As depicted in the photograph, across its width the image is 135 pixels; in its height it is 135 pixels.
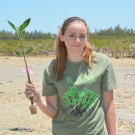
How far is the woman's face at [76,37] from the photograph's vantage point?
2.48 metres

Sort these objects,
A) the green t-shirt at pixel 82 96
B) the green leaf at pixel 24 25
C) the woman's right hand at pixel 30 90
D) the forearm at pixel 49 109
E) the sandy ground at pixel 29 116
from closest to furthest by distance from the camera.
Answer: the green leaf at pixel 24 25 → the woman's right hand at pixel 30 90 → the green t-shirt at pixel 82 96 → the forearm at pixel 49 109 → the sandy ground at pixel 29 116

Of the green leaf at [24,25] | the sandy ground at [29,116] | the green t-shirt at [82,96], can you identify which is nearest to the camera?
the green leaf at [24,25]

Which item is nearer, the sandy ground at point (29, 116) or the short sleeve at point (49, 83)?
the short sleeve at point (49, 83)

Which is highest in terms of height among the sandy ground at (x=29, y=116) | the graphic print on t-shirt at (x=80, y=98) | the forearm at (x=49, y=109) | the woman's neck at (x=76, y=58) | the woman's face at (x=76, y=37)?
the woman's face at (x=76, y=37)

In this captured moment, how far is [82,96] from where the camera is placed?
245 cm

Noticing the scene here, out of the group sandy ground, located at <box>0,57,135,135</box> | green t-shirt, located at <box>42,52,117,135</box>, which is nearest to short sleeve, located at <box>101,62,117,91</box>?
green t-shirt, located at <box>42,52,117,135</box>

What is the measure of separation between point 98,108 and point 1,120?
4558mm

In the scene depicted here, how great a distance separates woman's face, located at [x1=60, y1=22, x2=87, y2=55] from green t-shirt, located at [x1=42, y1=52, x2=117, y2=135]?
0.33 feet

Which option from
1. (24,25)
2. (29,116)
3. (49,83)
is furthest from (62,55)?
(29,116)

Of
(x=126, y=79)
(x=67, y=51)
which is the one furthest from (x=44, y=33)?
(x=67, y=51)

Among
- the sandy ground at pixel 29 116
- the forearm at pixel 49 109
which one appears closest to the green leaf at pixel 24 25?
the forearm at pixel 49 109

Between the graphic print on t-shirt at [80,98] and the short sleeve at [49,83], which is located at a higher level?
the short sleeve at [49,83]

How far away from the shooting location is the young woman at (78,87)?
2451mm

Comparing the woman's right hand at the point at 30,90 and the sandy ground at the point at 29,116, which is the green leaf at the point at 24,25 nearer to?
the woman's right hand at the point at 30,90
